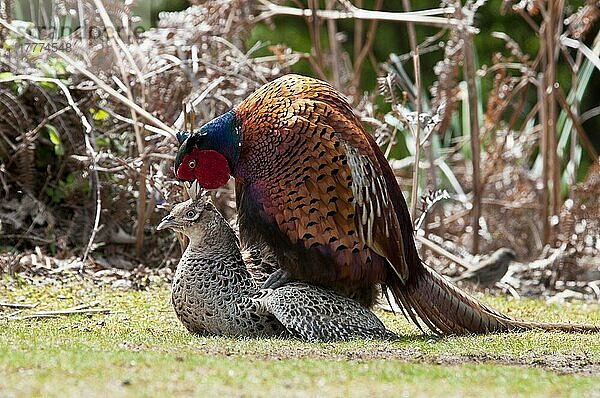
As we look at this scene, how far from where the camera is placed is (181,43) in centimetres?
740

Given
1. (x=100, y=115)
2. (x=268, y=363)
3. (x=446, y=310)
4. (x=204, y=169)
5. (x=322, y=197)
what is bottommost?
(x=446, y=310)

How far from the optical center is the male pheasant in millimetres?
4445

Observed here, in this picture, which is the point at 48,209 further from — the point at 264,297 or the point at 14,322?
the point at 264,297

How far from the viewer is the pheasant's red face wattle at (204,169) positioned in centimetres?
475

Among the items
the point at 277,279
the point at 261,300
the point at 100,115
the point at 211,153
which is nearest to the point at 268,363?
the point at 261,300

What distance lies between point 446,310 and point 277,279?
813mm

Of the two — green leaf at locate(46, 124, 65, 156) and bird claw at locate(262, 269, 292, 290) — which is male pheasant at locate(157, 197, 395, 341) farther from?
green leaf at locate(46, 124, 65, 156)

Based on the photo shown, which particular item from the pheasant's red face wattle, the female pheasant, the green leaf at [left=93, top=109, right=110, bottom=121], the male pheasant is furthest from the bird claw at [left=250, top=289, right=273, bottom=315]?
the green leaf at [left=93, top=109, right=110, bottom=121]

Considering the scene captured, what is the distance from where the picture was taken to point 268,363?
3.62m

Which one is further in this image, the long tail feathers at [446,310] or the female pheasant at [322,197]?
the long tail feathers at [446,310]

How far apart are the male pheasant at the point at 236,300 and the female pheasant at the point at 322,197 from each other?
0.51 feet

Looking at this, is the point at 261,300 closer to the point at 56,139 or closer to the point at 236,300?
the point at 236,300

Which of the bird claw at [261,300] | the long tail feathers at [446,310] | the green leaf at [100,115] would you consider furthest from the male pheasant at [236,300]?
the green leaf at [100,115]

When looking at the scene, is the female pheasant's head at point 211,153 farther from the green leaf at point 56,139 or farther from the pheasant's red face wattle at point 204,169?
the green leaf at point 56,139
